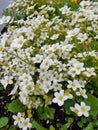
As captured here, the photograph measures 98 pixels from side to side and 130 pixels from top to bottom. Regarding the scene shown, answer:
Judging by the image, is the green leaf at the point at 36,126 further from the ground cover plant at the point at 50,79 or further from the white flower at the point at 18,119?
the white flower at the point at 18,119

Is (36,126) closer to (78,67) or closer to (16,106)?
(16,106)

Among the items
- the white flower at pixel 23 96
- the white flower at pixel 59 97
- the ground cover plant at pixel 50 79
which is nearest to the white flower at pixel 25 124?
the ground cover plant at pixel 50 79

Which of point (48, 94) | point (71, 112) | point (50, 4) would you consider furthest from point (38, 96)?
point (50, 4)

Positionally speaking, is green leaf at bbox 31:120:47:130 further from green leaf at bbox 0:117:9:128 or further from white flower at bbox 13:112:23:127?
green leaf at bbox 0:117:9:128

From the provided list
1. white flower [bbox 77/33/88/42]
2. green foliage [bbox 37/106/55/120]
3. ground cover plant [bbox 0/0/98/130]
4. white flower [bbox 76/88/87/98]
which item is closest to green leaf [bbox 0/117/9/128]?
ground cover plant [bbox 0/0/98/130]

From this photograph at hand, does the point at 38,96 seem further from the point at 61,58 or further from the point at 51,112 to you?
the point at 61,58

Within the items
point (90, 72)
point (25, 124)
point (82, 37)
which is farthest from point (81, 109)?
point (82, 37)

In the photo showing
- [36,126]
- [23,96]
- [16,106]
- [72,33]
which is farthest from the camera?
[72,33]
